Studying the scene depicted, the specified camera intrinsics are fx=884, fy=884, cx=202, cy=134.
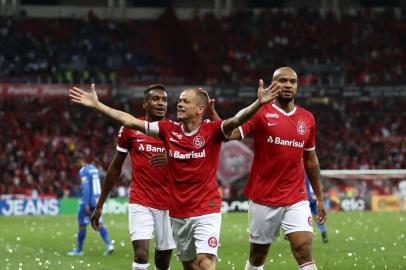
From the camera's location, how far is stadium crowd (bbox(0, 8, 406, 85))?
47.2m

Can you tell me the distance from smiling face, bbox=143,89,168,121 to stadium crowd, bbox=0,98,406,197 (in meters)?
27.7

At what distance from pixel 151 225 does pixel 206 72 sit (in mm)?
39221

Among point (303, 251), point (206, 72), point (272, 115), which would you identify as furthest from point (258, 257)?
point (206, 72)

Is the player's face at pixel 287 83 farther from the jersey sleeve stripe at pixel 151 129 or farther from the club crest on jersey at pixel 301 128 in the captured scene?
the jersey sleeve stripe at pixel 151 129

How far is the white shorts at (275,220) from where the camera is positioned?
9.99 m

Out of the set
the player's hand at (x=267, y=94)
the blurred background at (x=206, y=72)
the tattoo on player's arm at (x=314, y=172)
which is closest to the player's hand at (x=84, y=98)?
the player's hand at (x=267, y=94)

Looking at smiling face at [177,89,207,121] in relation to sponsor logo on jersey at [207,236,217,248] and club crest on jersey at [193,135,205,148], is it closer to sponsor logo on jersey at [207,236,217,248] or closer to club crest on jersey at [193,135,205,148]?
club crest on jersey at [193,135,205,148]

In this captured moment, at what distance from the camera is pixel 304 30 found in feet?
172

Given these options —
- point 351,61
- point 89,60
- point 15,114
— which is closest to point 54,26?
point 89,60

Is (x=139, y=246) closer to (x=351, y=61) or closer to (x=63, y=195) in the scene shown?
(x=63, y=195)

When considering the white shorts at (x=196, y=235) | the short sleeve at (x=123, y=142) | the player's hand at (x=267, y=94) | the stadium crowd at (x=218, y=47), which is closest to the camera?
the player's hand at (x=267, y=94)

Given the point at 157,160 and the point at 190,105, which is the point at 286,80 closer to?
the point at 190,105

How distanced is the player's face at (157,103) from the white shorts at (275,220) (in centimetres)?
152

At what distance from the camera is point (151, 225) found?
10.5m
